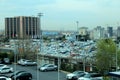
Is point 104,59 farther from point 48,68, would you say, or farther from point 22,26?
point 22,26

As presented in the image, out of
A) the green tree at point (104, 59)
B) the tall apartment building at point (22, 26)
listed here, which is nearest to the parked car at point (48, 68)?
the green tree at point (104, 59)

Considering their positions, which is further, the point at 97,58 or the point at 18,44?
the point at 18,44

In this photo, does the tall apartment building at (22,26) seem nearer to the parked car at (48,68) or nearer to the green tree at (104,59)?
the parked car at (48,68)

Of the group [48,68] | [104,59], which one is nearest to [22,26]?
[48,68]

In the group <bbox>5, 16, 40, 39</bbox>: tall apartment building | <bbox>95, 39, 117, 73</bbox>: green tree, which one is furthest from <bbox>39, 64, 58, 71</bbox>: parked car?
<bbox>5, 16, 40, 39</bbox>: tall apartment building

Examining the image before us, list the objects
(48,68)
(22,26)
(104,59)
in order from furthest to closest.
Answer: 1. (22,26)
2. (48,68)
3. (104,59)

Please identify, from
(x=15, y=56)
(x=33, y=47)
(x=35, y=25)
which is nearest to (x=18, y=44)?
(x=33, y=47)

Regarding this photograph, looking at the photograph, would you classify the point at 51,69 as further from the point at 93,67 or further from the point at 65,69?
the point at 93,67

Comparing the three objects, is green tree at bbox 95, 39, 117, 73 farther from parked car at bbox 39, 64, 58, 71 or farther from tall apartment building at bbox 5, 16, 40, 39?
tall apartment building at bbox 5, 16, 40, 39

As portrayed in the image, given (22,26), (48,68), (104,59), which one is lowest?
(48,68)

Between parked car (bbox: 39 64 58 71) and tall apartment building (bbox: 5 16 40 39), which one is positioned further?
tall apartment building (bbox: 5 16 40 39)

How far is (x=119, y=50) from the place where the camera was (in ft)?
149

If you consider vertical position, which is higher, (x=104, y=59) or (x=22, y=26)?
(x=22, y=26)

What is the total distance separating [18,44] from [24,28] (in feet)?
232
